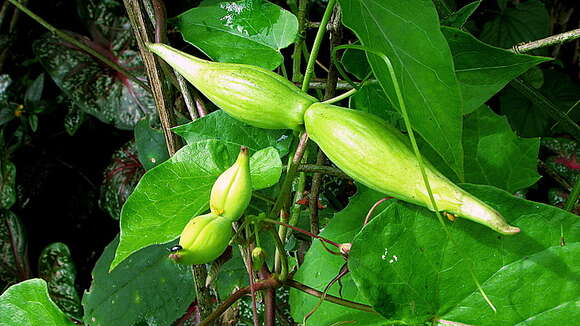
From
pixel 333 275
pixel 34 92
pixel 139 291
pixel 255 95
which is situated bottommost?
pixel 139 291

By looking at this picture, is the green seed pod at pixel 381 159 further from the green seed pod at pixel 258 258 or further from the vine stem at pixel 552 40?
the vine stem at pixel 552 40

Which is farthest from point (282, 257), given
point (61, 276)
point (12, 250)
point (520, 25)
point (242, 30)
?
point (520, 25)

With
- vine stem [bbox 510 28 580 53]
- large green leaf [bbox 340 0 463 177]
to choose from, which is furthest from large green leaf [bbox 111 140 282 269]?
vine stem [bbox 510 28 580 53]

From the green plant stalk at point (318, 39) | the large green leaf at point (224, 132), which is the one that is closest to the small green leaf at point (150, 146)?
the large green leaf at point (224, 132)

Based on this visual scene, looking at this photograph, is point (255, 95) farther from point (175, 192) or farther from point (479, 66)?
point (479, 66)

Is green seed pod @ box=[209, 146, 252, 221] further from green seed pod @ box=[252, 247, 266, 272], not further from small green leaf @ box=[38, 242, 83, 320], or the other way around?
Result: small green leaf @ box=[38, 242, 83, 320]
